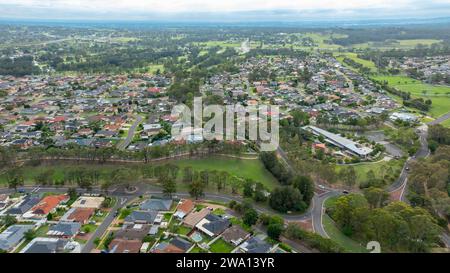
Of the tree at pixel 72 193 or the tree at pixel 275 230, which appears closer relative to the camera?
the tree at pixel 275 230

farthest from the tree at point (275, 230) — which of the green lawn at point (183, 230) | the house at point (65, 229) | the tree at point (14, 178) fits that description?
the tree at point (14, 178)

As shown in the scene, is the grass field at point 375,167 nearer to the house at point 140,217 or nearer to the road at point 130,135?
the house at point 140,217

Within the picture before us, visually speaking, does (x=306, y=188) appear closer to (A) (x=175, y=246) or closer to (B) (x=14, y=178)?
(A) (x=175, y=246)

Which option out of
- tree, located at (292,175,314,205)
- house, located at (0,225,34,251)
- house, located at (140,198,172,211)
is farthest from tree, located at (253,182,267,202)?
house, located at (0,225,34,251)

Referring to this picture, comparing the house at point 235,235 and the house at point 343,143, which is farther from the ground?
the house at point 343,143

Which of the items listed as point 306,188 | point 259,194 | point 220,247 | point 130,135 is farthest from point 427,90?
point 220,247
